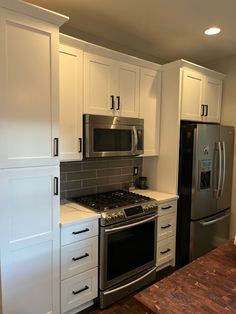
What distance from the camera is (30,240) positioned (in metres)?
1.78

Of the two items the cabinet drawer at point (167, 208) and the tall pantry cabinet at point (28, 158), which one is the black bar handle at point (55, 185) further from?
the cabinet drawer at point (167, 208)

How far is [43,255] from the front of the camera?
6.11 feet

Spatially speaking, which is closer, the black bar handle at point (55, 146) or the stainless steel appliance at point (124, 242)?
the black bar handle at point (55, 146)

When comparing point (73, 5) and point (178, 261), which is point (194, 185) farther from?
point (73, 5)

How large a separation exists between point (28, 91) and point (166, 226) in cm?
207

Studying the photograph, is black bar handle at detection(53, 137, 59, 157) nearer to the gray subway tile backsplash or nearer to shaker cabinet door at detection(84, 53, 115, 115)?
shaker cabinet door at detection(84, 53, 115, 115)

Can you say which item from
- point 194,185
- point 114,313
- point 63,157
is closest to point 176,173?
point 194,185

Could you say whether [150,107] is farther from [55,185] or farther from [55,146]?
[55,185]

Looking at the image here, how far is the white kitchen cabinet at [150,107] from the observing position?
2.87 metres

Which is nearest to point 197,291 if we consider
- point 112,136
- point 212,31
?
point 112,136

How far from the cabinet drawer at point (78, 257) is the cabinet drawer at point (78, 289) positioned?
0.18 ft

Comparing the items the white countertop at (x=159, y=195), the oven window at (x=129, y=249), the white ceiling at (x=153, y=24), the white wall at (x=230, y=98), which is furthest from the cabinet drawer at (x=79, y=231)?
the white wall at (x=230, y=98)

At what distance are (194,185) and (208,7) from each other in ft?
5.79

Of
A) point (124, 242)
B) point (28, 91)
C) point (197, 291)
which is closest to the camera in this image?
point (197, 291)
